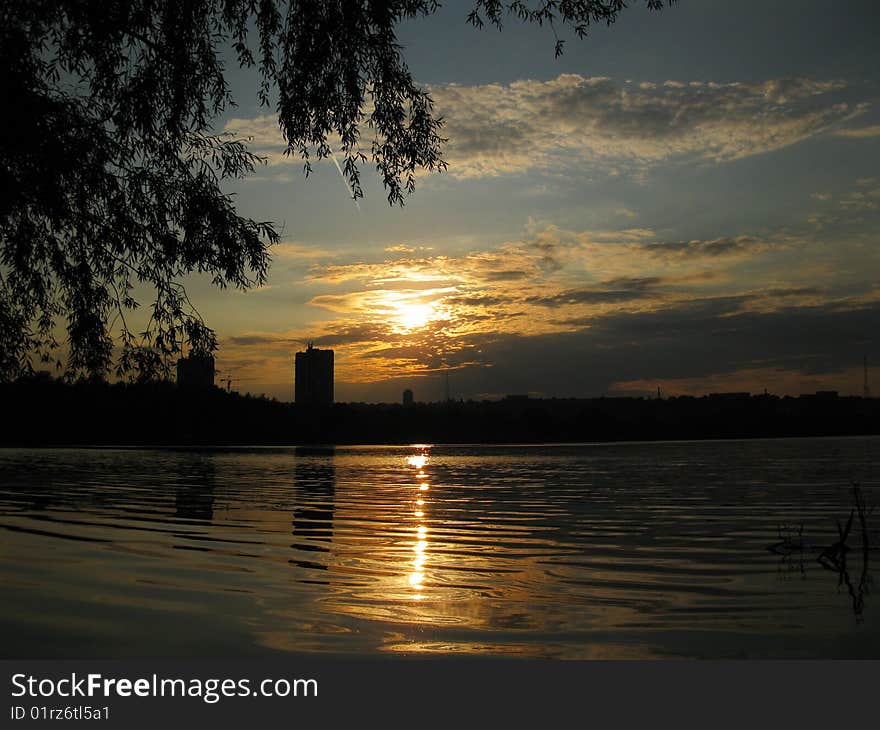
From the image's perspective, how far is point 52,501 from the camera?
2217cm

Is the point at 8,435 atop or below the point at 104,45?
below

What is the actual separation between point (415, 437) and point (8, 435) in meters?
54.9

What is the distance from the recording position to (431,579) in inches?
403

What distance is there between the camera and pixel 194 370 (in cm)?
1048

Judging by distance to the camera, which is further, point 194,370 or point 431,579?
point 194,370

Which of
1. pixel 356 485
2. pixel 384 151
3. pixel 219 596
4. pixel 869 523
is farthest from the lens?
pixel 356 485

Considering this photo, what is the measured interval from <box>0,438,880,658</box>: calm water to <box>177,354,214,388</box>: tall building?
7.69 feet

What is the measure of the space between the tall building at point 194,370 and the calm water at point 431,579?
234 cm

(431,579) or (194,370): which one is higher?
(194,370)

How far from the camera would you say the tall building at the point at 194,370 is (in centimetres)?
1039

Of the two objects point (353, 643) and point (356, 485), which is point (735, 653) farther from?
point (356, 485)

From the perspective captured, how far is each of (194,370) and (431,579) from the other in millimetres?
3796

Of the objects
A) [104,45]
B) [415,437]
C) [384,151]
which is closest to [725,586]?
[384,151]

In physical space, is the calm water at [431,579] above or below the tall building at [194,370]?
below
